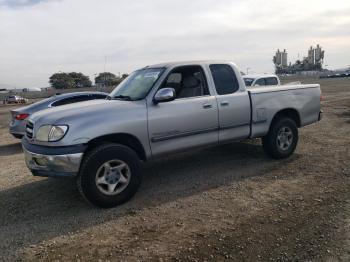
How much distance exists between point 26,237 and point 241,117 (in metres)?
3.80

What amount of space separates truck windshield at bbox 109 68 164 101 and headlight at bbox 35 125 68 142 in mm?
1215

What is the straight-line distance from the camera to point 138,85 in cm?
595

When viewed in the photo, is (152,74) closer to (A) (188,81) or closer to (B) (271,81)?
(A) (188,81)

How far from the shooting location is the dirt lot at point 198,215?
3859 mm

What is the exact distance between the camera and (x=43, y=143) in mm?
4941

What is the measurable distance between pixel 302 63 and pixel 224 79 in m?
154

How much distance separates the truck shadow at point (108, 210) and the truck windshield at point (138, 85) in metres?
1.44

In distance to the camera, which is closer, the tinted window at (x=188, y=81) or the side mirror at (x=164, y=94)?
the side mirror at (x=164, y=94)

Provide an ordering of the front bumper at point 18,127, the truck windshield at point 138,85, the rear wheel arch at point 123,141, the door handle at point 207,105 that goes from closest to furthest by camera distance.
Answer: the rear wheel arch at point 123,141 → the truck windshield at point 138,85 → the door handle at point 207,105 → the front bumper at point 18,127

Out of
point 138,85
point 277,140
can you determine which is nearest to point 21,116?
point 138,85

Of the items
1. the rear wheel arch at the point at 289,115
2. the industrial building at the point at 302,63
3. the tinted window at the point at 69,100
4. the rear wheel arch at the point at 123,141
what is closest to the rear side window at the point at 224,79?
the rear wheel arch at the point at 289,115

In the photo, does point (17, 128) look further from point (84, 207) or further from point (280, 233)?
point (280, 233)

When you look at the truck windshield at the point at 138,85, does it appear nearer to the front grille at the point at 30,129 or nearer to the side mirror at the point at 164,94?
the side mirror at the point at 164,94

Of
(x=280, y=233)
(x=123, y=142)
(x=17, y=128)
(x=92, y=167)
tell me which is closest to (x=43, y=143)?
(x=92, y=167)
